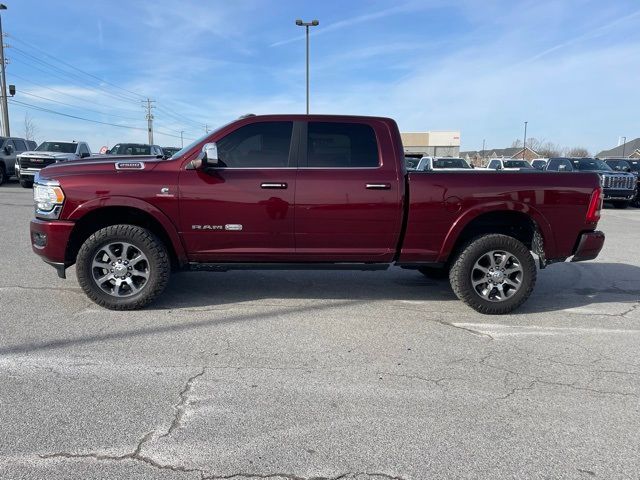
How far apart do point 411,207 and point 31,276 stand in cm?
481

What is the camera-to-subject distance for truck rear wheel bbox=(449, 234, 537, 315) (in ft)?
16.2

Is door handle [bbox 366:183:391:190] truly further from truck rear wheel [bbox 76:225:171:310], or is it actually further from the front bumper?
the front bumper

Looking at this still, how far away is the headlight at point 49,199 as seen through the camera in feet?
15.3

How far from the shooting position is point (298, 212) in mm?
4785

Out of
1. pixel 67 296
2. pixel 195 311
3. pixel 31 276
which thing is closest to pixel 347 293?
pixel 195 311

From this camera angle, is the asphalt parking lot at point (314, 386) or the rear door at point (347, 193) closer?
the asphalt parking lot at point (314, 386)

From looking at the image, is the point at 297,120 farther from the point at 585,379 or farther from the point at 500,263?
the point at 585,379

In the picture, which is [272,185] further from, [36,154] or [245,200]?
[36,154]

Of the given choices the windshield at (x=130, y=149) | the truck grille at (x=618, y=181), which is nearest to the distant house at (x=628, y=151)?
the truck grille at (x=618, y=181)

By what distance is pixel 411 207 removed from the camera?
4828mm

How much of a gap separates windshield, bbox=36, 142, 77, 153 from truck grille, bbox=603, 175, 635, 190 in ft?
71.6

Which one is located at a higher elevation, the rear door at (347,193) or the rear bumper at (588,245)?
the rear door at (347,193)

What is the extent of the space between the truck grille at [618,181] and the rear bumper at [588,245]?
14.5 metres

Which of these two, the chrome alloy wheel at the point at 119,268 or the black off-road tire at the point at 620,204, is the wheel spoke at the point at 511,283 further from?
the black off-road tire at the point at 620,204
